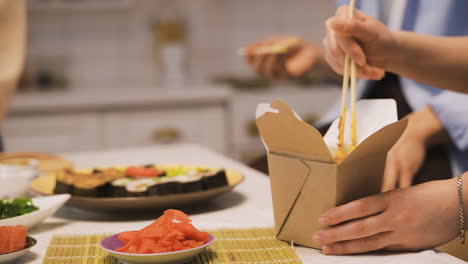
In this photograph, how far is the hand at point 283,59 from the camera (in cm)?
143

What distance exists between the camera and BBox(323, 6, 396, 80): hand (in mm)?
792

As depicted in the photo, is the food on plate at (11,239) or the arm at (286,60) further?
the arm at (286,60)

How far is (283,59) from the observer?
1496 millimetres

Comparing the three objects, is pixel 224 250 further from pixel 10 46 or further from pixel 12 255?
pixel 10 46

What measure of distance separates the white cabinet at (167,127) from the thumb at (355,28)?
6.71 feet

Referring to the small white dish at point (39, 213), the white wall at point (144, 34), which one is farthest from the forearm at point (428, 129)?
the white wall at point (144, 34)

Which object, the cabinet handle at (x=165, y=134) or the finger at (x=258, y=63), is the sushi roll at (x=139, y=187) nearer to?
the finger at (x=258, y=63)

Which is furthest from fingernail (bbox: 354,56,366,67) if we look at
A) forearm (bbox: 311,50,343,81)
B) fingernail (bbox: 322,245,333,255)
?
forearm (bbox: 311,50,343,81)

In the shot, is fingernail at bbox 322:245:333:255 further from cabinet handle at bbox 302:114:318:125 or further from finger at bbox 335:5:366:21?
cabinet handle at bbox 302:114:318:125

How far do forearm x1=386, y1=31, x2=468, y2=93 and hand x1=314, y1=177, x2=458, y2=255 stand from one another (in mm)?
320

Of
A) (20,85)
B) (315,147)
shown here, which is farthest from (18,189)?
(20,85)

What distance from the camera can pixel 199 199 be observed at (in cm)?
95

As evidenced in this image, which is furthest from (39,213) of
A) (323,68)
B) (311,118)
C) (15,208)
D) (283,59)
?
(311,118)

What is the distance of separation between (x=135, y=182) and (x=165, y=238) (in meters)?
0.32
